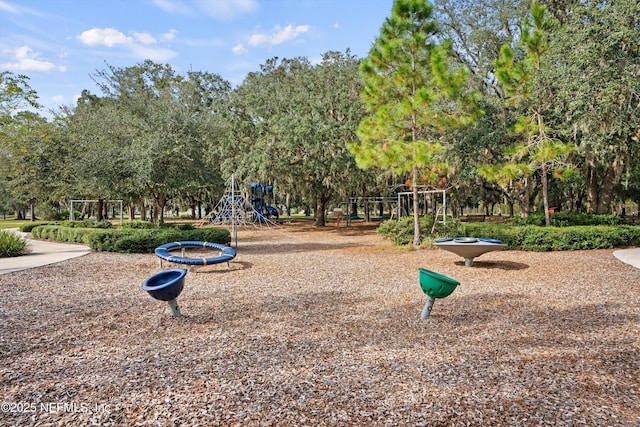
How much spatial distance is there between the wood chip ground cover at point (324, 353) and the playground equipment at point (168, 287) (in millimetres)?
253

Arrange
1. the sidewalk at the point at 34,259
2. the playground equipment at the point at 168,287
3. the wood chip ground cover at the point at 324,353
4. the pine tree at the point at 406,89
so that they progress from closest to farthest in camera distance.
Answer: the wood chip ground cover at the point at 324,353
the playground equipment at the point at 168,287
the sidewalk at the point at 34,259
the pine tree at the point at 406,89

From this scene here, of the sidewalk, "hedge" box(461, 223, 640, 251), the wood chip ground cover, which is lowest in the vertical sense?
the sidewalk

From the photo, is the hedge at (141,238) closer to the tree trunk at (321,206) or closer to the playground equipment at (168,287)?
the playground equipment at (168,287)

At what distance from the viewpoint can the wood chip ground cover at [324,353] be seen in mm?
2457

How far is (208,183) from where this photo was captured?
13.9 meters

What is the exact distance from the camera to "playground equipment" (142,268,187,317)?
13.4ft

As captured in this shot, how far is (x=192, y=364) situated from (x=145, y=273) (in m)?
4.97

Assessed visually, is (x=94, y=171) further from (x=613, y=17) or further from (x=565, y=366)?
(x=613, y=17)

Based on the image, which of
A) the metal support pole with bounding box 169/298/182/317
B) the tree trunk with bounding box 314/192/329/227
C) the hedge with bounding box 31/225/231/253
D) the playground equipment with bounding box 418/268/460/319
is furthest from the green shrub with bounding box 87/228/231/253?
the tree trunk with bounding box 314/192/329/227

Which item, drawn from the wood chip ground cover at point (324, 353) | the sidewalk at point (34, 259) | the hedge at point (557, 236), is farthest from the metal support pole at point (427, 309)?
the sidewalk at point (34, 259)

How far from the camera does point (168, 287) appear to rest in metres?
4.11

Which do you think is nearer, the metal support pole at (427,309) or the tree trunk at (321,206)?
the metal support pole at (427,309)

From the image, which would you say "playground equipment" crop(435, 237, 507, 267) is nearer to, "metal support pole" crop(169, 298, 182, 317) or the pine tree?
the pine tree

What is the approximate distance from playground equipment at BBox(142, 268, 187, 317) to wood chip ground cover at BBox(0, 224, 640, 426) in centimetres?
25
